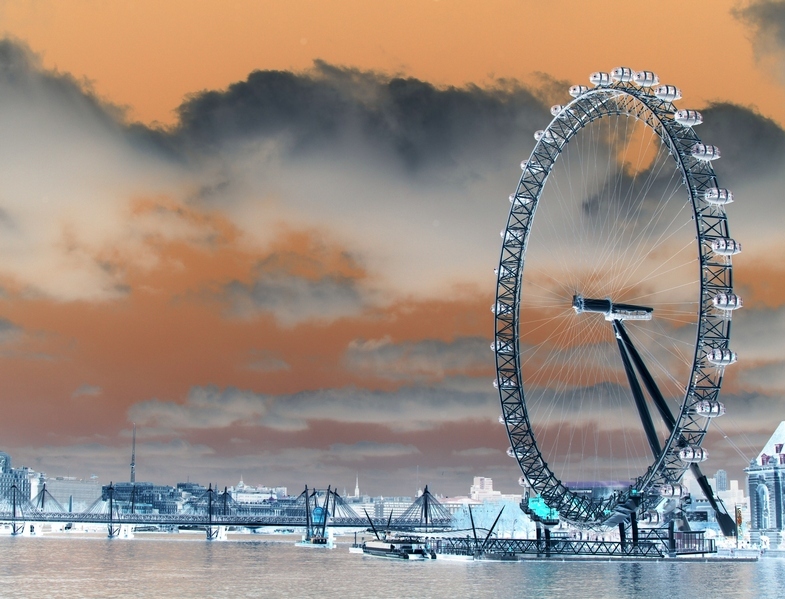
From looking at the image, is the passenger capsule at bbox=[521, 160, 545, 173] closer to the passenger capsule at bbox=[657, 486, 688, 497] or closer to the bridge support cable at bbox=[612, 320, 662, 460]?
the bridge support cable at bbox=[612, 320, 662, 460]

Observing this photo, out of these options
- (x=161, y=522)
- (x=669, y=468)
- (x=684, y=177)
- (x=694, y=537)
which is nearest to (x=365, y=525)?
(x=161, y=522)

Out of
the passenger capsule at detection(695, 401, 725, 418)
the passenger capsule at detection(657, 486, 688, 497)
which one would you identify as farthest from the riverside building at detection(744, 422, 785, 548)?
the passenger capsule at detection(695, 401, 725, 418)

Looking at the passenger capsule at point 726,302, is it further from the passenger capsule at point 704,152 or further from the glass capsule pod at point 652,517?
the glass capsule pod at point 652,517

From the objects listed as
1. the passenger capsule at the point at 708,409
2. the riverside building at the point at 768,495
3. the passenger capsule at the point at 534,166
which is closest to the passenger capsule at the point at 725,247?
the passenger capsule at the point at 708,409

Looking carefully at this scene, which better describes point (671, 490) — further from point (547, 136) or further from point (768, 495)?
point (768, 495)

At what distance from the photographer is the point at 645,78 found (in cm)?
8756

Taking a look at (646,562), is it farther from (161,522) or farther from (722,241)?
(161,522)

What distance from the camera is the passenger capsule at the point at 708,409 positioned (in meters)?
84.1

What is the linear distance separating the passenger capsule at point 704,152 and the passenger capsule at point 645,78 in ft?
21.3

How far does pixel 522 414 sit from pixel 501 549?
23544mm

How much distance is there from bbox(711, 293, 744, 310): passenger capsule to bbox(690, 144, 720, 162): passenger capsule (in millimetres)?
11295

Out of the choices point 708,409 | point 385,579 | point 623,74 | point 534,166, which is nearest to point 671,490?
point 708,409

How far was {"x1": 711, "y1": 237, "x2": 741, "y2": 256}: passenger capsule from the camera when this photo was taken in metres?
85.1

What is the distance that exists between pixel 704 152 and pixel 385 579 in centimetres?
4429
